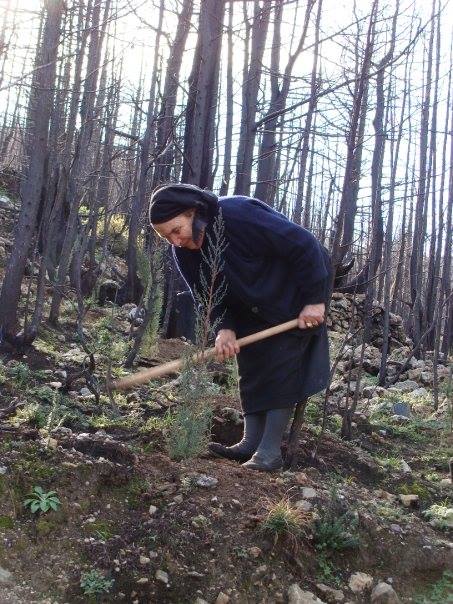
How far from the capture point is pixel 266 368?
135 inches

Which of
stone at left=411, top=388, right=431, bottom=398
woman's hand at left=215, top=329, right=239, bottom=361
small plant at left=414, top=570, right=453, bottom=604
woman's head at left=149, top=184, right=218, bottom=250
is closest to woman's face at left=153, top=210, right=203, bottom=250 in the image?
woman's head at left=149, top=184, right=218, bottom=250

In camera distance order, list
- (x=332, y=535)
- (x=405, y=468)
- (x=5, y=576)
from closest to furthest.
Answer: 1. (x=5, y=576)
2. (x=332, y=535)
3. (x=405, y=468)

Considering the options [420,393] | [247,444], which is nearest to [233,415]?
[247,444]

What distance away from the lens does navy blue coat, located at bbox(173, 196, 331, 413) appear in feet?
10.7

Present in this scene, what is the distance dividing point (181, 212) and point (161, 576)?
1.70 m

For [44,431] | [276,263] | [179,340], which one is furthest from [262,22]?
[44,431]

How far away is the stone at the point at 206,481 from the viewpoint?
2.92 m

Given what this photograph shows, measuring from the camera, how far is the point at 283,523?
Result: 8.69ft

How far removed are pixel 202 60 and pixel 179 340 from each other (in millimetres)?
3195

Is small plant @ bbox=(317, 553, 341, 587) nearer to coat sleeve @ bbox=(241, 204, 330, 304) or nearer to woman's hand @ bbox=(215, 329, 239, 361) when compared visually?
woman's hand @ bbox=(215, 329, 239, 361)

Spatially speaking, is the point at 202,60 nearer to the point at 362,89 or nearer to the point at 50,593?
the point at 362,89

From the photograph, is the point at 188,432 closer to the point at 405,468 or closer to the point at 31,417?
the point at 31,417

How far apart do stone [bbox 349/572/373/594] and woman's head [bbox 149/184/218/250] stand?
1753 mm

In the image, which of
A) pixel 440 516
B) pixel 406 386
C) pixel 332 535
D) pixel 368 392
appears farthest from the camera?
pixel 406 386
